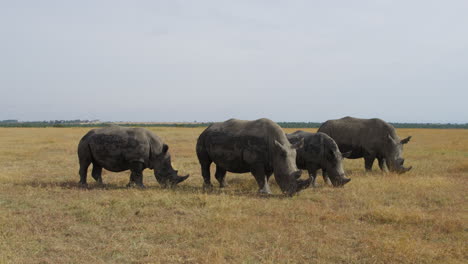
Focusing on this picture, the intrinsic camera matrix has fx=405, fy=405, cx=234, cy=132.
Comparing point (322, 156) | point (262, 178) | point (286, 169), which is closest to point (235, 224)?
point (286, 169)

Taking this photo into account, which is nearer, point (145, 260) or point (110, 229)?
point (145, 260)

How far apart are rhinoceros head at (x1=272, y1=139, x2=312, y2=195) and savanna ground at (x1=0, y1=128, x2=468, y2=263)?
39 cm

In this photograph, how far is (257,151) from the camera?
11.9m

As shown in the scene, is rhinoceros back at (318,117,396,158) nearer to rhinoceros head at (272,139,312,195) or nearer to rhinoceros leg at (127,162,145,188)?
rhinoceros head at (272,139,312,195)

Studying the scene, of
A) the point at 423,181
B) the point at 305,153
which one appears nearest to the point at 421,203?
the point at 423,181

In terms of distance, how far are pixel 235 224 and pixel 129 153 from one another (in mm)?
5566

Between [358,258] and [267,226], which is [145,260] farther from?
[358,258]

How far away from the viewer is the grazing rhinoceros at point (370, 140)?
53.5 feet

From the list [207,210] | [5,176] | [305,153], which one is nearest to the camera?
[207,210]

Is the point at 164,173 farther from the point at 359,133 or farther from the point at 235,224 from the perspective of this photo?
the point at 359,133

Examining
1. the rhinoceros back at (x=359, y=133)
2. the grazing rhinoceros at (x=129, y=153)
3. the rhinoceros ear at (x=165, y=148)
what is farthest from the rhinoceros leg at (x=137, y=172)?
the rhinoceros back at (x=359, y=133)

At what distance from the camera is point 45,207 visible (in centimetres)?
990

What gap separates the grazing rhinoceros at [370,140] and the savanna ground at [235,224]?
291 cm

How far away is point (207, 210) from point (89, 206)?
2834 millimetres
